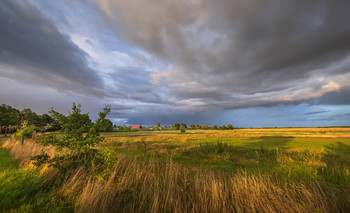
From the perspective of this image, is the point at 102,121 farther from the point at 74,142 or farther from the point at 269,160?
the point at 269,160

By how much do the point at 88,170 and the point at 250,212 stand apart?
6.55 metres

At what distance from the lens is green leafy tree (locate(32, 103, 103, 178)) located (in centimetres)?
633

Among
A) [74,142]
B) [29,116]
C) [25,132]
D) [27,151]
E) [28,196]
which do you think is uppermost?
[29,116]

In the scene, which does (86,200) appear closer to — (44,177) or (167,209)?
(167,209)

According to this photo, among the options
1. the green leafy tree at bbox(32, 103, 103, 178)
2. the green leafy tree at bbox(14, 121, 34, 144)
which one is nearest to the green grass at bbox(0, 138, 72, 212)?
the green leafy tree at bbox(32, 103, 103, 178)

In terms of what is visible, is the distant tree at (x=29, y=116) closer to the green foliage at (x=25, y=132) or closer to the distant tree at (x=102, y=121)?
the green foliage at (x=25, y=132)

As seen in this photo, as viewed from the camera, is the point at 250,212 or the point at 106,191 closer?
the point at 250,212

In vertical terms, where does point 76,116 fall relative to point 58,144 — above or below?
above

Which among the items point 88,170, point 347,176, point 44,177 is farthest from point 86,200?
point 347,176

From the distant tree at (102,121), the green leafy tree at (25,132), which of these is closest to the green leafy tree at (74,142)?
the distant tree at (102,121)

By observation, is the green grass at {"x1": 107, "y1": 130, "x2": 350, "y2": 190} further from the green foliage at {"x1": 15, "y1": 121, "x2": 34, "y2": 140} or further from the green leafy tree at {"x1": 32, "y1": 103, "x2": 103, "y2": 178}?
the green foliage at {"x1": 15, "y1": 121, "x2": 34, "y2": 140}

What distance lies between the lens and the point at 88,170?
6336 millimetres

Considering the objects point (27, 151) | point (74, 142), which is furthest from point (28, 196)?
point (27, 151)

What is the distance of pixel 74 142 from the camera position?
6332 millimetres
